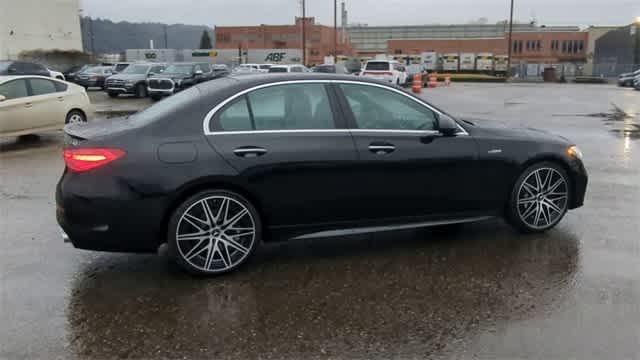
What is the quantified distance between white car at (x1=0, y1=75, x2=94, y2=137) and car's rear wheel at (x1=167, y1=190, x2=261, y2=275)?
8.64 meters

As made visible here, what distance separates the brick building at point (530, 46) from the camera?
8738 cm

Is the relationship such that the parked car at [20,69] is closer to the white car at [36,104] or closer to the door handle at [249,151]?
the white car at [36,104]

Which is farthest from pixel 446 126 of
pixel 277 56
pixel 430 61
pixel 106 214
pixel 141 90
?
pixel 430 61

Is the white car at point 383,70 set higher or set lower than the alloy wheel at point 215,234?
higher

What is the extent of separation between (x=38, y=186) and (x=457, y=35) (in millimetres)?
124411

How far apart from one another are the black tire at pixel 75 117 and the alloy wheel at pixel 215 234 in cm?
902

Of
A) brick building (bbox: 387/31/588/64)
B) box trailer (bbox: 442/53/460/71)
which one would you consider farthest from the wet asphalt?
brick building (bbox: 387/31/588/64)

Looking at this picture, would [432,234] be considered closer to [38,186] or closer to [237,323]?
[237,323]

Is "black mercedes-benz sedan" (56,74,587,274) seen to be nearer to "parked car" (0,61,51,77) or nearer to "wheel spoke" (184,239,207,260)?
"wheel spoke" (184,239,207,260)

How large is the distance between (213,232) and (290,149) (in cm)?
92

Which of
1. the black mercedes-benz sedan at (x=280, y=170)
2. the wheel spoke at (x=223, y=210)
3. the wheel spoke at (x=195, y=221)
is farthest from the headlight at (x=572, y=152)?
the wheel spoke at (x=195, y=221)

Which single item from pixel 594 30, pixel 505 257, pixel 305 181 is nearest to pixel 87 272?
pixel 305 181

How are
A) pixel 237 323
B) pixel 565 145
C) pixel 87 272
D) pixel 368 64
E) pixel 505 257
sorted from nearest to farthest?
pixel 237 323 → pixel 87 272 → pixel 505 257 → pixel 565 145 → pixel 368 64

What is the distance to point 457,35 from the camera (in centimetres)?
12394
